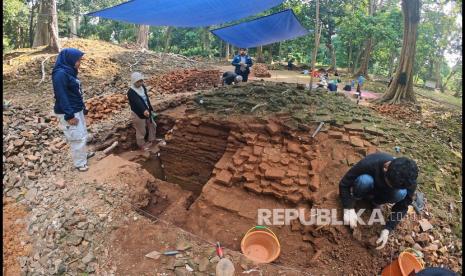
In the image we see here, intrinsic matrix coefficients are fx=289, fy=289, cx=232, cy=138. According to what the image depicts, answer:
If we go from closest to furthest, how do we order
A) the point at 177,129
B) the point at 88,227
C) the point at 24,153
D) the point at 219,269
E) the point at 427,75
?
1. the point at 219,269
2. the point at 88,227
3. the point at 24,153
4. the point at 177,129
5. the point at 427,75

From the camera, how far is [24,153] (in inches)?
162

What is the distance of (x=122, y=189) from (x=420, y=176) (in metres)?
3.79

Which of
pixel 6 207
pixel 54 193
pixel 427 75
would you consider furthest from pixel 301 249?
pixel 427 75

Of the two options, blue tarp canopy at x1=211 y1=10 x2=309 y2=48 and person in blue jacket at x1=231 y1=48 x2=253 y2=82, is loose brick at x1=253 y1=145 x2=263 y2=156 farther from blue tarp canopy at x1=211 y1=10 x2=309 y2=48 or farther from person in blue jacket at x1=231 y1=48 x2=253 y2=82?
person in blue jacket at x1=231 y1=48 x2=253 y2=82

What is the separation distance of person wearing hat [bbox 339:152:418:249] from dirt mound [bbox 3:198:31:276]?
10.4 feet

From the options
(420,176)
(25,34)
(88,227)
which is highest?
(25,34)

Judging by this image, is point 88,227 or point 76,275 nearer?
point 76,275

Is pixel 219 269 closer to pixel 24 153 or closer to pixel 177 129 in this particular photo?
pixel 177 129

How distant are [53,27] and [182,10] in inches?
263

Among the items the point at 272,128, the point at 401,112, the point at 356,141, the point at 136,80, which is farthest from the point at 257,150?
the point at 401,112

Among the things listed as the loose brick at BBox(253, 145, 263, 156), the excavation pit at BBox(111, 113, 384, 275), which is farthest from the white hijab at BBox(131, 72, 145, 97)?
the loose brick at BBox(253, 145, 263, 156)

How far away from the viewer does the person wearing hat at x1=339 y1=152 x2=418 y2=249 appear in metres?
2.53

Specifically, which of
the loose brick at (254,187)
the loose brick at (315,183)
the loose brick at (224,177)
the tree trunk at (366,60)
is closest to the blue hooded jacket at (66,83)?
the loose brick at (224,177)

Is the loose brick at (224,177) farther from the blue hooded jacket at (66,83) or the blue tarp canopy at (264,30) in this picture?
the blue tarp canopy at (264,30)
